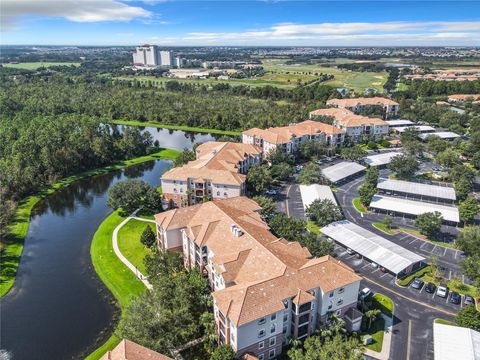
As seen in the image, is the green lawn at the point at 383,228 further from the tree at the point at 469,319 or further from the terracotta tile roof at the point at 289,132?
the terracotta tile roof at the point at 289,132

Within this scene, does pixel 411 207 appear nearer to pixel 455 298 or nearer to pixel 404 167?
pixel 404 167

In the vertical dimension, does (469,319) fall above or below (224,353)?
below

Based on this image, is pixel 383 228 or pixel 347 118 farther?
pixel 347 118

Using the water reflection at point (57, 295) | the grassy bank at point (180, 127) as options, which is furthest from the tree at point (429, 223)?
the grassy bank at point (180, 127)

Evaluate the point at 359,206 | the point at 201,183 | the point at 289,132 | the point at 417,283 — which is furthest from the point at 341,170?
the point at 417,283

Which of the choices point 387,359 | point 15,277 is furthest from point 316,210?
point 15,277

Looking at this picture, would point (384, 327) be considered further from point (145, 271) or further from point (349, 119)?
point (349, 119)
